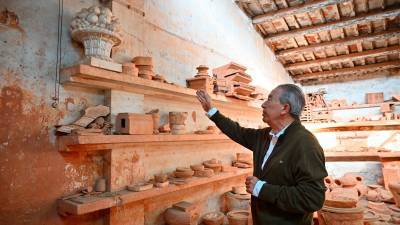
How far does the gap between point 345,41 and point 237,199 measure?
181 inches

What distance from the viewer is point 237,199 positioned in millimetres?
3904

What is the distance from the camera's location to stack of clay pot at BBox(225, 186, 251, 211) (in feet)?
12.7

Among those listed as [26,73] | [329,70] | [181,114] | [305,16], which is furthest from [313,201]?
[329,70]

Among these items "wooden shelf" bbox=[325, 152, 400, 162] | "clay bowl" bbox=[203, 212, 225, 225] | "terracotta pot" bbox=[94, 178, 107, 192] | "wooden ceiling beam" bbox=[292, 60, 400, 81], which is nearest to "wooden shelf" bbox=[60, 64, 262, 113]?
"terracotta pot" bbox=[94, 178, 107, 192]

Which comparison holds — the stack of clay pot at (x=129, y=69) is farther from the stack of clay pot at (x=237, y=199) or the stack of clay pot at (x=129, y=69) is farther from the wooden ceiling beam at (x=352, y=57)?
the wooden ceiling beam at (x=352, y=57)

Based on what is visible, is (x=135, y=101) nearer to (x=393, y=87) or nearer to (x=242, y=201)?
(x=242, y=201)

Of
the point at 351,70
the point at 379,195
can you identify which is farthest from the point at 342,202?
the point at 351,70

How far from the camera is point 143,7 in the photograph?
3025 millimetres

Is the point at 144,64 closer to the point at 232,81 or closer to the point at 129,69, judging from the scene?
the point at 129,69

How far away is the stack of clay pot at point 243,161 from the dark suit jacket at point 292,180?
2146 millimetres

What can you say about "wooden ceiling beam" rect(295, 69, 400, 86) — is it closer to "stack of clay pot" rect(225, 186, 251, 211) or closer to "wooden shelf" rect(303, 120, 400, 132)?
"wooden shelf" rect(303, 120, 400, 132)

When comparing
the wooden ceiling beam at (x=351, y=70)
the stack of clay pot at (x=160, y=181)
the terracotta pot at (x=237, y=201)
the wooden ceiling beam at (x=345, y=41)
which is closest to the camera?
the stack of clay pot at (x=160, y=181)

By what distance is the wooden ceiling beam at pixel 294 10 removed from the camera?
495cm

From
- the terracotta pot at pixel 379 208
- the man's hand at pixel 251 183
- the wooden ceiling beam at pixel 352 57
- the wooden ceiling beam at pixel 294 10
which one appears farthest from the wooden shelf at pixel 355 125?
the man's hand at pixel 251 183
